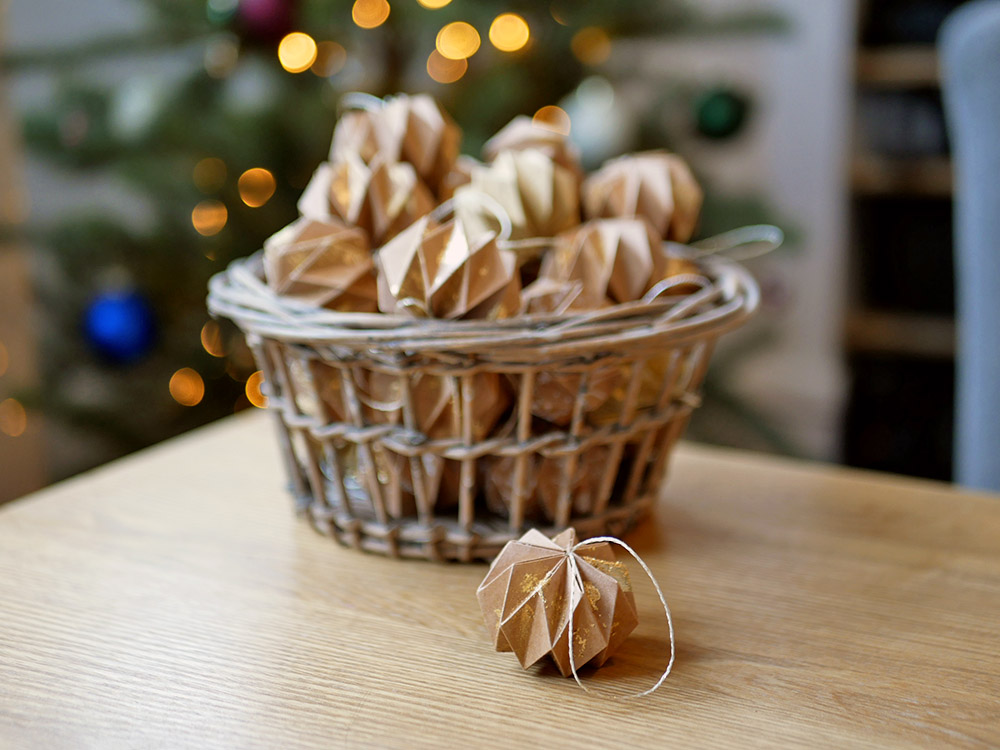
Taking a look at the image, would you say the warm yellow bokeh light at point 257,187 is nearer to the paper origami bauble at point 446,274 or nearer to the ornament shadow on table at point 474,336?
the ornament shadow on table at point 474,336

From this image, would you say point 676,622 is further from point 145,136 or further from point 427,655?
point 145,136

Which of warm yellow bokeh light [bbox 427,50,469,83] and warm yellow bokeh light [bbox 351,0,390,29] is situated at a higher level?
warm yellow bokeh light [bbox 351,0,390,29]

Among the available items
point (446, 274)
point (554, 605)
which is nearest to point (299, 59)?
point (446, 274)

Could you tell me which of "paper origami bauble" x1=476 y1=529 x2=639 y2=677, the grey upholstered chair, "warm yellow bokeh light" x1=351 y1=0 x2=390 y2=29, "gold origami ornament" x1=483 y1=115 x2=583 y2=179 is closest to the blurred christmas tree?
"warm yellow bokeh light" x1=351 y1=0 x2=390 y2=29

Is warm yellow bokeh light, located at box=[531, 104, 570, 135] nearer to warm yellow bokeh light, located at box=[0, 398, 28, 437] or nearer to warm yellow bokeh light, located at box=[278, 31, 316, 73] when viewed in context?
warm yellow bokeh light, located at box=[278, 31, 316, 73]

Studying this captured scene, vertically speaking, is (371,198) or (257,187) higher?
(371,198)

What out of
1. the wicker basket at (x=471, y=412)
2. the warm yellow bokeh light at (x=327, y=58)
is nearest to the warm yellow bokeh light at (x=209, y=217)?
the warm yellow bokeh light at (x=327, y=58)

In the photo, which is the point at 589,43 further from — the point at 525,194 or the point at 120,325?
the point at 525,194

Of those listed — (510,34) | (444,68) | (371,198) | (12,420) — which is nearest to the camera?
(371,198)
